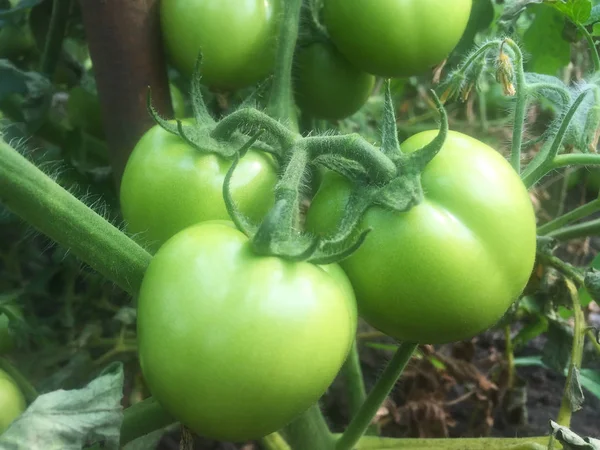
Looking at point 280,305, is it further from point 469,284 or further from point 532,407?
point 532,407

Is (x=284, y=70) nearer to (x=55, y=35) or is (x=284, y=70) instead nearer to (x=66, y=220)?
(x=66, y=220)

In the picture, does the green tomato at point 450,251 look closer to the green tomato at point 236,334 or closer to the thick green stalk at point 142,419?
the green tomato at point 236,334

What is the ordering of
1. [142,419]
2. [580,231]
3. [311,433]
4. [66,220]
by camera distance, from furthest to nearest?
[580,231] < [311,433] < [142,419] < [66,220]

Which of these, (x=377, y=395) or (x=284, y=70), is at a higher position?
(x=284, y=70)

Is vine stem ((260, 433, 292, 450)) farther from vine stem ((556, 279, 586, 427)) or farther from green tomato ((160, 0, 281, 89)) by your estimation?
green tomato ((160, 0, 281, 89))

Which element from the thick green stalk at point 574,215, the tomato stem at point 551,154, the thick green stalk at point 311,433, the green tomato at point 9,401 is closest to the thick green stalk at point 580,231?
the thick green stalk at point 574,215

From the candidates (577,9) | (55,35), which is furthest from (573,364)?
(55,35)

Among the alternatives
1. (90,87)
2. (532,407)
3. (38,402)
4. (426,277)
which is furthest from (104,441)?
(532,407)
